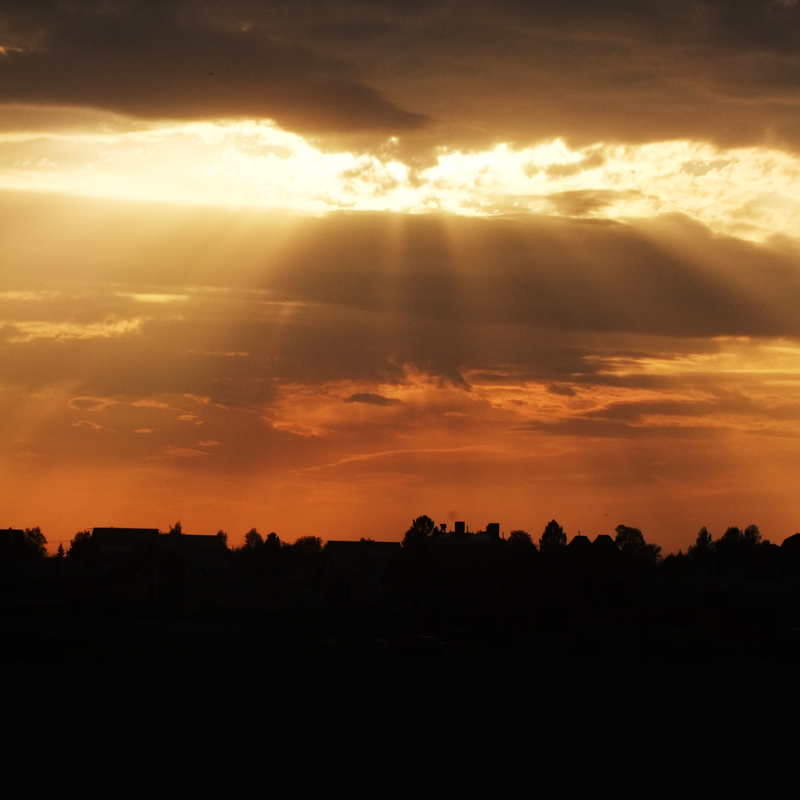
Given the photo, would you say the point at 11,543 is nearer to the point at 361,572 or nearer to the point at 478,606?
the point at 361,572

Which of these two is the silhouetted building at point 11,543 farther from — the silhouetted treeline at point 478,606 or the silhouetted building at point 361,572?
the silhouetted building at point 361,572

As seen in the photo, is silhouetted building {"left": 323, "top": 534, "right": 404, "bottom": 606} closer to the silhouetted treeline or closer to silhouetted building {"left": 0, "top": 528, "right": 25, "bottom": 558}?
the silhouetted treeline

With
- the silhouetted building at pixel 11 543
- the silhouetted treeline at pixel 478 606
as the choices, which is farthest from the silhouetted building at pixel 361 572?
the silhouetted building at pixel 11 543

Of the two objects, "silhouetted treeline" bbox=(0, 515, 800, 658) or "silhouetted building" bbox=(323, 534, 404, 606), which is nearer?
"silhouetted treeline" bbox=(0, 515, 800, 658)

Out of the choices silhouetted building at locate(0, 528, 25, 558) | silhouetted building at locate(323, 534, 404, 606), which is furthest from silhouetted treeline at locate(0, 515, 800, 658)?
silhouetted building at locate(0, 528, 25, 558)

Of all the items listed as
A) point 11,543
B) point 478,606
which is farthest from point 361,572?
point 11,543

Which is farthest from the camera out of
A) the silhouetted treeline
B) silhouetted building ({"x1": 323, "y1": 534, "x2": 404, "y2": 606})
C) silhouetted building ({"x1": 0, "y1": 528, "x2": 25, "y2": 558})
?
silhouetted building ({"x1": 0, "y1": 528, "x2": 25, "y2": 558})

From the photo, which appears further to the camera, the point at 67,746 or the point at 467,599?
the point at 467,599

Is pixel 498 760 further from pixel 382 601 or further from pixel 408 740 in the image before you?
pixel 382 601

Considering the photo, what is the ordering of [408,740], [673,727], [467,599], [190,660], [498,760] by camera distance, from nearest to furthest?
[498,760], [408,740], [673,727], [190,660], [467,599]

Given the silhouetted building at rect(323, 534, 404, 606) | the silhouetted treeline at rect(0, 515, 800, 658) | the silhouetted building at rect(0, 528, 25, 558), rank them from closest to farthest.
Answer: the silhouetted treeline at rect(0, 515, 800, 658), the silhouetted building at rect(323, 534, 404, 606), the silhouetted building at rect(0, 528, 25, 558)

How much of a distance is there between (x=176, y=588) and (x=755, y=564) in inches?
2978

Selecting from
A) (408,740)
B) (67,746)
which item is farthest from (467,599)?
(67,746)

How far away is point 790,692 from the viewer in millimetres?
38281
